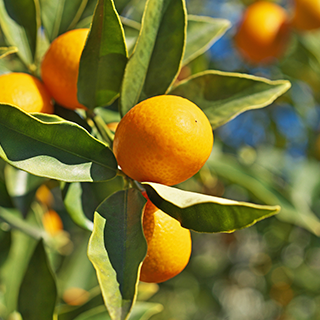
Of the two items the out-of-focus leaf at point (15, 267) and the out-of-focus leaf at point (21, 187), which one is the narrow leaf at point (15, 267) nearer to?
the out-of-focus leaf at point (15, 267)

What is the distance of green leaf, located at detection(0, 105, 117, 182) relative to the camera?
0.49 m

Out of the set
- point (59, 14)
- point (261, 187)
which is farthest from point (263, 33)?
point (59, 14)

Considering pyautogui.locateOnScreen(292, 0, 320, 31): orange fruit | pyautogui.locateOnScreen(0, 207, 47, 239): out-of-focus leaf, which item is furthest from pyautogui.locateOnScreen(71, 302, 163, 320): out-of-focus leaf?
pyautogui.locateOnScreen(292, 0, 320, 31): orange fruit

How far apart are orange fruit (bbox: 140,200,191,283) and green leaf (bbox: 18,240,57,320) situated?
39 centimetres

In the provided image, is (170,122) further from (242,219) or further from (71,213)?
(71,213)

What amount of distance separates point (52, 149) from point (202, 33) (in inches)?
20.0

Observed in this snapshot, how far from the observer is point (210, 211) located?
45 centimetres

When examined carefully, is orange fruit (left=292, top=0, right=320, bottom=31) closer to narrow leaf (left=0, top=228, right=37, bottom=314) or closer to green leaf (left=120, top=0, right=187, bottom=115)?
green leaf (left=120, top=0, right=187, bottom=115)

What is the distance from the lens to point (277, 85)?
0.68 meters

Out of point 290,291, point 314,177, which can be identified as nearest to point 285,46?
point 314,177

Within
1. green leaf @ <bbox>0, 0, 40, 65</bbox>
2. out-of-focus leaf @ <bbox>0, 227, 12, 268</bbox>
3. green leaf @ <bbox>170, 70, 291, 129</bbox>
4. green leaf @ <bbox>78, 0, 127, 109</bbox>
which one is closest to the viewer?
green leaf @ <bbox>78, 0, 127, 109</bbox>

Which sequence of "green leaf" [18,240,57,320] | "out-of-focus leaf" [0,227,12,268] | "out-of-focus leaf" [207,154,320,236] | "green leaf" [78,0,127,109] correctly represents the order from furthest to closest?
"out-of-focus leaf" [207,154,320,236], "out-of-focus leaf" [0,227,12,268], "green leaf" [18,240,57,320], "green leaf" [78,0,127,109]

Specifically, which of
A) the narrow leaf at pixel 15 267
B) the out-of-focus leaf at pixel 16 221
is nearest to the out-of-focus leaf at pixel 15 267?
the narrow leaf at pixel 15 267

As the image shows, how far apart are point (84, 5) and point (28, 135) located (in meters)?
0.47
